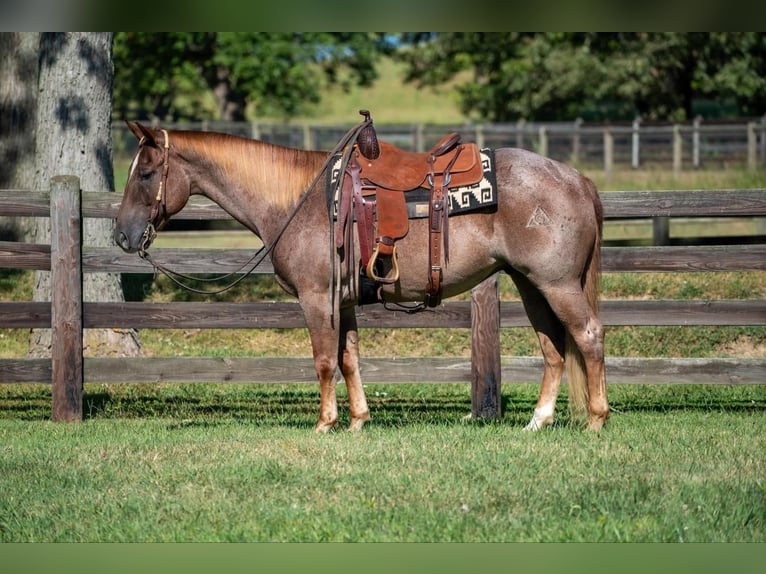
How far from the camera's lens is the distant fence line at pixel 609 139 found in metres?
31.4

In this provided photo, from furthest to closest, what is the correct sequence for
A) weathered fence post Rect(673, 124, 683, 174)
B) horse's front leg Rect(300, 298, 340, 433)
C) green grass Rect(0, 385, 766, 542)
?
weathered fence post Rect(673, 124, 683, 174)
horse's front leg Rect(300, 298, 340, 433)
green grass Rect(0, 385, 766, 542)

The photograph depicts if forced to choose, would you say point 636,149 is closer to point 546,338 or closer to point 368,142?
point 546,338

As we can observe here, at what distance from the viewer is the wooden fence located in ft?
27.5

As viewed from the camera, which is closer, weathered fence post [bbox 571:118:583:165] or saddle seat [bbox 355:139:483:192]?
saddle seat [bbox 355:139:483:192]

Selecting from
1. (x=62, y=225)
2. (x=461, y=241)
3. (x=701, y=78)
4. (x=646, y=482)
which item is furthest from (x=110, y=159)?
(x=701, y=78)

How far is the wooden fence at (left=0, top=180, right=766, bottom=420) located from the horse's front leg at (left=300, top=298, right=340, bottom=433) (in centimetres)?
110

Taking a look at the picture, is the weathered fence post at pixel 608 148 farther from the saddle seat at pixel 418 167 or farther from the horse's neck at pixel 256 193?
the horse's neck at pixel 256 193

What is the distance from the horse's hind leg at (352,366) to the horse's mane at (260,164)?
1013 millimetres

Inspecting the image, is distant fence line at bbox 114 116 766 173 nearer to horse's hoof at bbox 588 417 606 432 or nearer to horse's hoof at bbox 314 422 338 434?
horse's hoof at bbox 588 417 606 432

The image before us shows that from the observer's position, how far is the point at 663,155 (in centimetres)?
3219

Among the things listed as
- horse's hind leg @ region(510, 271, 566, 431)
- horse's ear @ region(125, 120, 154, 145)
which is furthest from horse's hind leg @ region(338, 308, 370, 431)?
horse's ear @ region(125, 120, 154, 145)

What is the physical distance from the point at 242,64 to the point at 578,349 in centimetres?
2855

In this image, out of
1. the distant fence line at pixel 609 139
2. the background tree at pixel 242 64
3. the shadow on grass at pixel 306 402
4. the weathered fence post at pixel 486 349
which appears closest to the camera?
the weathered fence post at pixel 486 349

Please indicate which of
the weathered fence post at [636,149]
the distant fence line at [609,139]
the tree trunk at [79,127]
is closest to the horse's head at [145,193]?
the tree trunk at [79,127]
